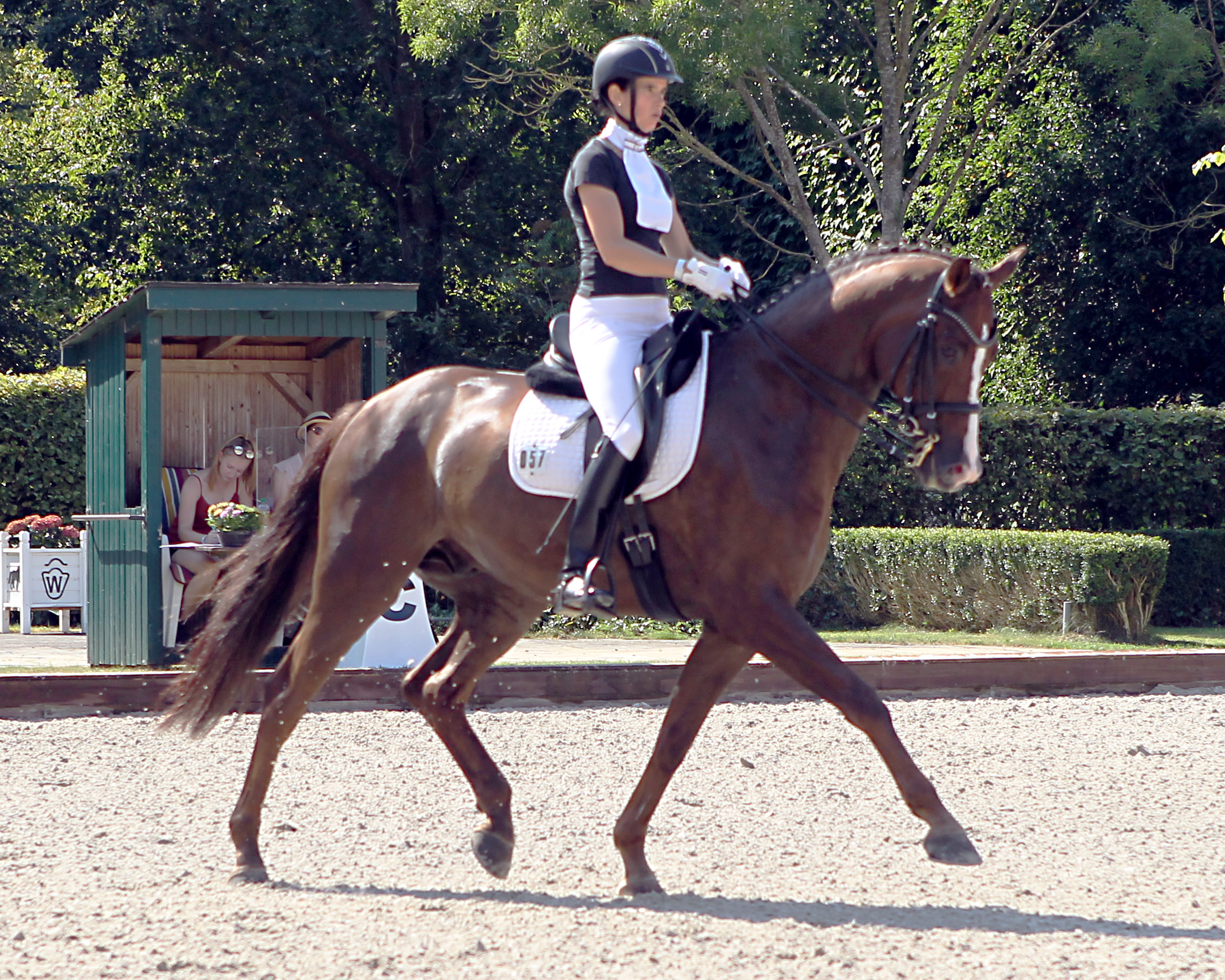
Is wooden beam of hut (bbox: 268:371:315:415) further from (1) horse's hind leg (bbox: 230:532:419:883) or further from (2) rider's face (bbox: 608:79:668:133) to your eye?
(2) rider's face (bbox: 608:79:668:133)

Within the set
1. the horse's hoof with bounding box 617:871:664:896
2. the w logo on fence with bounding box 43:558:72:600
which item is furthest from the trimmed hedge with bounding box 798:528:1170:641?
the horse's hoof with bounding box 617:871:664:896

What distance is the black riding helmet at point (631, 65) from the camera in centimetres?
485

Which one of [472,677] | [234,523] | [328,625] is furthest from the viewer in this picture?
[234,523]

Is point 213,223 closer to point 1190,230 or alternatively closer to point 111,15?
point 111,15

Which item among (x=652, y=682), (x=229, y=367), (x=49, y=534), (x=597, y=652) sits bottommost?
(x=597, y=652)

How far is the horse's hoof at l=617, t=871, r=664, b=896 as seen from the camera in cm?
455

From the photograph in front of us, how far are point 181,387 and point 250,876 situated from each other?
7.19m

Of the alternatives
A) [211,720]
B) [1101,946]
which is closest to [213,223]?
[211,720]

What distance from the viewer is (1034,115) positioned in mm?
18375

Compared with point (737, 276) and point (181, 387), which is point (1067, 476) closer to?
point (181, 387)

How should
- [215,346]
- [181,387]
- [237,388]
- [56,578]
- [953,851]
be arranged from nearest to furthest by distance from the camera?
[953,851], [215,346], [181,387], [237,388], [56,578]

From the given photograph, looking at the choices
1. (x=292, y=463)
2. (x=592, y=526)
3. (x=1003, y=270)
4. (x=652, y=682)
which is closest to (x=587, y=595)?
(x=592, y=526)

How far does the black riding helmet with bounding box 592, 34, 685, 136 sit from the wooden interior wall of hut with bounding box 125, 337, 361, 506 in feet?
20.7

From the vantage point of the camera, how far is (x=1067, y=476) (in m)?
14.2
